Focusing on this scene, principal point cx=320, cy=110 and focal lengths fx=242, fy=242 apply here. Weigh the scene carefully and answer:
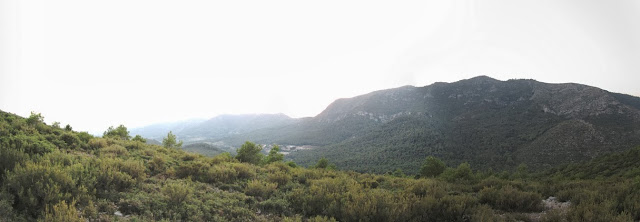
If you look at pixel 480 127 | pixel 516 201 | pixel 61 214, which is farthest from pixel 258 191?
pixel 480 127

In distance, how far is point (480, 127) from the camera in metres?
101

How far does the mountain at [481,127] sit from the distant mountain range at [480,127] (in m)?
0.26

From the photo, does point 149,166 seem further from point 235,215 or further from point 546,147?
point 546,147

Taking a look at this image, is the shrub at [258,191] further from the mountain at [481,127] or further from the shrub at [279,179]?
the mountain at [481,127]

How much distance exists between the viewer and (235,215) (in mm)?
6230

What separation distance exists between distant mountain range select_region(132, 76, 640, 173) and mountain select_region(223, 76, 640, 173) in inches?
10.4

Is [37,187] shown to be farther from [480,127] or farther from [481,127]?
[481,127]

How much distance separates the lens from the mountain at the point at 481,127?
216 ft

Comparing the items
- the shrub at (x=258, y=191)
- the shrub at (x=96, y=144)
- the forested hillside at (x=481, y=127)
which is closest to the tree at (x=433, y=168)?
the shrub at (x=258, y=191)

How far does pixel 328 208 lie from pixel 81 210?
544 centimetres

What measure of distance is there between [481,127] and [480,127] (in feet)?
1.17

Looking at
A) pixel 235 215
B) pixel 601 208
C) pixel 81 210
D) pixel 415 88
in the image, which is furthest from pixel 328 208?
pixel 415 88

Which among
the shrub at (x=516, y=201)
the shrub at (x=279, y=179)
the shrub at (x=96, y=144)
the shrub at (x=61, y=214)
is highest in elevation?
the shrub at (x=96, y=144)

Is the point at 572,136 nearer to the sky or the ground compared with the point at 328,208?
nearer to the ground
